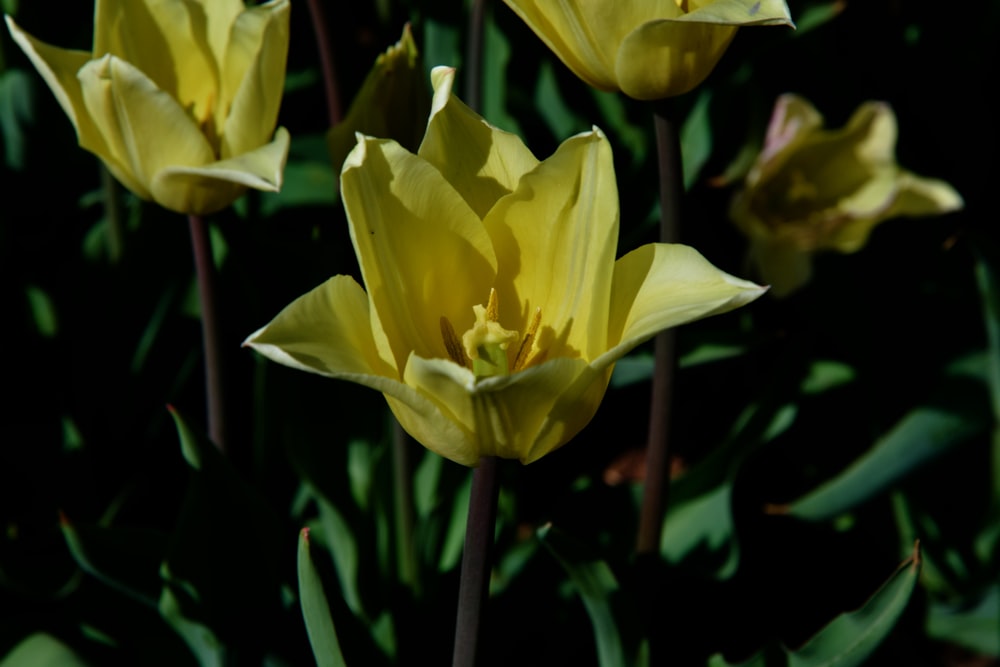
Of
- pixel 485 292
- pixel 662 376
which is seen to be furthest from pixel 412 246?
pixel 662 376

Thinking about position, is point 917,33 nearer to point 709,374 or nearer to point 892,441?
point 709,374

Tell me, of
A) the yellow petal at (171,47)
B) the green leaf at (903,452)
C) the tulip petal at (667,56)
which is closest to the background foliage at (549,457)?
the green leaf at (903,452)

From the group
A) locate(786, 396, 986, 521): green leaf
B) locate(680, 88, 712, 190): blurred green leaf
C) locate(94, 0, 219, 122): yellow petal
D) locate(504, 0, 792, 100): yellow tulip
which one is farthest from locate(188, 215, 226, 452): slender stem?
locate(786, 396, 986, 521): green leaf

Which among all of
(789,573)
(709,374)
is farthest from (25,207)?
(789,573)

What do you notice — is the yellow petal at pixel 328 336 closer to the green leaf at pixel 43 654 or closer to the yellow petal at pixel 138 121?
the yellow petal at pixel 138 121

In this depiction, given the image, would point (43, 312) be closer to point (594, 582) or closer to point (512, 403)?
point (594, 582)
